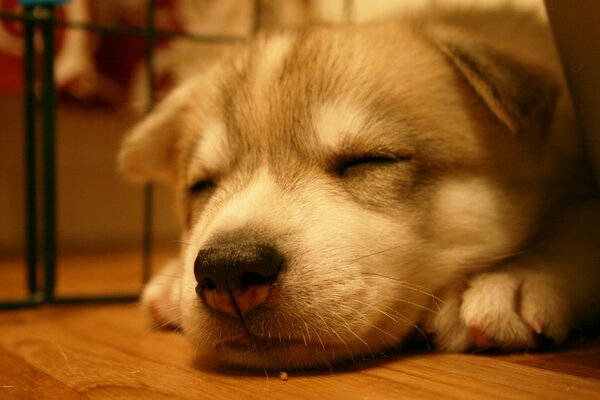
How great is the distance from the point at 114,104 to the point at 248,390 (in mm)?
2970

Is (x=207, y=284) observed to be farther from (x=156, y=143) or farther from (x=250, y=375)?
(x=156, y=143)

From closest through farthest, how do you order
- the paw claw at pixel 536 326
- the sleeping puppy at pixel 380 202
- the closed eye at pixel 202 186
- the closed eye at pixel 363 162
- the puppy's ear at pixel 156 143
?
the sleeping puppy at pixel 380 202
the paw claw at pixel 536 326
the closed eye at pixel 363 162
the closed eye at pixel 202 186
the puppy's ear at pixel 156 143

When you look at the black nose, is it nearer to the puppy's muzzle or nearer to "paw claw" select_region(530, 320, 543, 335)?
the puppy's muzzle

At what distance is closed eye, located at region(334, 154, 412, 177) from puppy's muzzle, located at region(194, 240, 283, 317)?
1.07 feet

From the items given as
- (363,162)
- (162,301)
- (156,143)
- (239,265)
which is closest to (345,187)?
(363,162)

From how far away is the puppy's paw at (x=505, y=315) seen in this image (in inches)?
51.1

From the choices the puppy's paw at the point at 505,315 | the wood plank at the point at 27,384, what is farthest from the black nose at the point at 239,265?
the puppy's paw at the point at 505,315

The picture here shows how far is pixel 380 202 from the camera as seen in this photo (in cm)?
136

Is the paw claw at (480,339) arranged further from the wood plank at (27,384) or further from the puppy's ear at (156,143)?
the puppy's ear at (156,143)

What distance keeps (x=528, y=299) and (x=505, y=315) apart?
0.06m

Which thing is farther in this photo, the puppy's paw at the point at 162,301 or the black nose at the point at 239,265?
the puppy's paw at the point at 162,301

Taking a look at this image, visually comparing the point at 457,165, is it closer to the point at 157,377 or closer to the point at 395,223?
the point at 395,223

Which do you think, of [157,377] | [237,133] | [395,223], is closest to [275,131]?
[237,133]

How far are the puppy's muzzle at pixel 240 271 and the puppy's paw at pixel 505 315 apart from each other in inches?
16.6
